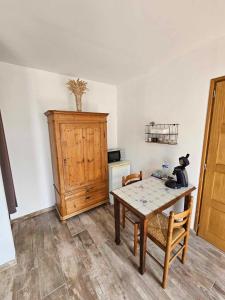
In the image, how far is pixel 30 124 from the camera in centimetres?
227

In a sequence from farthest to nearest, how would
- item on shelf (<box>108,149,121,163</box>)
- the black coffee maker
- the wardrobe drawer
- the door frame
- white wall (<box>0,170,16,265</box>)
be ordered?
item on shelf (<box>108,149,121,163</box>)
the wardrobe drawer
the black coffee maker
the door frame
white wall (<box>0,170,16,265</box>)

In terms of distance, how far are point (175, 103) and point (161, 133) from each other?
47cm

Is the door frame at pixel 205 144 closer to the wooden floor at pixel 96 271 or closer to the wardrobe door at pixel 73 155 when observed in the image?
the wooden floor at pixel 96 271

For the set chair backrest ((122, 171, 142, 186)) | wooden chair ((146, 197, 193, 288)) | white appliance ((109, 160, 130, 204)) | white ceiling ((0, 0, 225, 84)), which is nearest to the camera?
Result: white ceiling ((0, 0, 225, 84))

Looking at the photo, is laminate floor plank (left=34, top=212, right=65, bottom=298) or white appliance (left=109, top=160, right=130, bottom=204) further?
white appliance (left=109, top=160, right=130, bottom=204)

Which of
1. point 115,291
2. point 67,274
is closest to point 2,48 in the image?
point 67,274

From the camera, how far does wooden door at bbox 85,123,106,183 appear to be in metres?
2.35

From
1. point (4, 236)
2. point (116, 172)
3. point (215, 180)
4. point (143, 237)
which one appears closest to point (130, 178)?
point (116, 172)

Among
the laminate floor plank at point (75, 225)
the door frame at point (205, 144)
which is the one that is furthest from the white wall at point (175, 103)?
the laminate floor plank at point (75, 225)

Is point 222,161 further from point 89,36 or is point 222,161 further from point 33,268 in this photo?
point 33,268

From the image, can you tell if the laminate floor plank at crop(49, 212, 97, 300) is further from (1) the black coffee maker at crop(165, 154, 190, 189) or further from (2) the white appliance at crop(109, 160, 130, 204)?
(1) the black coffee maker at crop(165, 154, 190, 189)

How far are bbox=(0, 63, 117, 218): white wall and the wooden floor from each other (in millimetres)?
598

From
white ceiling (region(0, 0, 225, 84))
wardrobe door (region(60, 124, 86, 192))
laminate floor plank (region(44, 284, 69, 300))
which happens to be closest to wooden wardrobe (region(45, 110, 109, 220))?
wardrobe door (region(60, 124, 86, 192))

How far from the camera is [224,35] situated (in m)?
1.48
